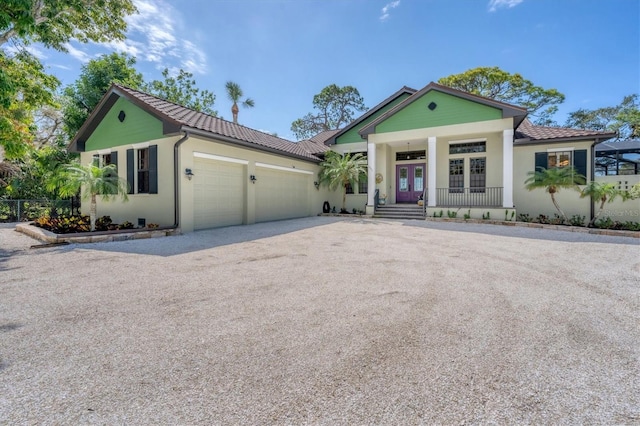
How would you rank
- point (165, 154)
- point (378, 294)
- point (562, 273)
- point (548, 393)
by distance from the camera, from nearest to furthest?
point (548, 393)
point (378, 294)
point (562, 273)
point (165, 154)

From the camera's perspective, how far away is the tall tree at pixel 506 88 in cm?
2341

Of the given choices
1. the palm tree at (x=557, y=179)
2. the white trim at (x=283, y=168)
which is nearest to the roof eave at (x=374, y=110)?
the white trim at (x=283, y=168)

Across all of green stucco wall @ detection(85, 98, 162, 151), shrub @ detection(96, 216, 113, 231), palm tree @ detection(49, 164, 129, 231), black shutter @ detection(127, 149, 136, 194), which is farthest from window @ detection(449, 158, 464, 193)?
shrub @ detection(96, 216, 113, 231)

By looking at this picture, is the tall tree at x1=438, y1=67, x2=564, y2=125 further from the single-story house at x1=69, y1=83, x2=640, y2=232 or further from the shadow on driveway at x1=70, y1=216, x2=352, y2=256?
the shadow on driveway at x1=70, y1=216, x2=352, y2=256

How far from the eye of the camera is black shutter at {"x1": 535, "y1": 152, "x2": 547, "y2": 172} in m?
12.6

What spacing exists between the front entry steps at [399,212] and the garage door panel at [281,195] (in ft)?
12.4

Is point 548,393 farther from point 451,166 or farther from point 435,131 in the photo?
point 451,166

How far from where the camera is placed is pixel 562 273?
488cm

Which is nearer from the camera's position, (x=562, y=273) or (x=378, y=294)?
(x=378, y=294)

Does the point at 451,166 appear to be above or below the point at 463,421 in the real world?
above

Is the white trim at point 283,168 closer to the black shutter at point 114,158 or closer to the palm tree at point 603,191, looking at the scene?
the black shutter at point 114,158

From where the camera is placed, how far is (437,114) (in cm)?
1325

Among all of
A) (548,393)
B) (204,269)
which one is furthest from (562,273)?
(204,269)

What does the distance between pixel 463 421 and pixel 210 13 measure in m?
15.1
